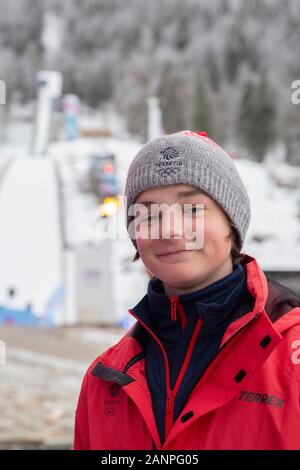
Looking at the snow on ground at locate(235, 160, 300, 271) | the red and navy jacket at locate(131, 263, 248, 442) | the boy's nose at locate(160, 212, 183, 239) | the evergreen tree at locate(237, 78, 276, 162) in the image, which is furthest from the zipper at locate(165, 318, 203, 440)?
the evergreen tree at locate(237, 78, 276, 162)

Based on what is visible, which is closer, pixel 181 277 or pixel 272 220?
pixel 181 277

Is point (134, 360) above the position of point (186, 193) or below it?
Result: below

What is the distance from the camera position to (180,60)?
96.5 ft

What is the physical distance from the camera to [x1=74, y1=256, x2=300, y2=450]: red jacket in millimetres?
748

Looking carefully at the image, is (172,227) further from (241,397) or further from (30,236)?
(30,236)

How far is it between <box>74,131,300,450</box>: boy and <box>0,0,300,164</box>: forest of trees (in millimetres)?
19038

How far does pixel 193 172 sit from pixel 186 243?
132 millimetres

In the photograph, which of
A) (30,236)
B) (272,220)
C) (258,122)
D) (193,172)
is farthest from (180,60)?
(193,172)

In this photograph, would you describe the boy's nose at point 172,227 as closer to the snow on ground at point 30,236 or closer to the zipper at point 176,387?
the zipper at point 176,387

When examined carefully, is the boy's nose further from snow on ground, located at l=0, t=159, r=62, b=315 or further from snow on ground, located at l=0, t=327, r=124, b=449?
snow on ground, located at l=0, t=159, r=62, b=315

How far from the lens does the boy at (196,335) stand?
76cm

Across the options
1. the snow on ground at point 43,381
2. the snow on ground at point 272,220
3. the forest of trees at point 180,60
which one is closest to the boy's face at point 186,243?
the snow on ground at point 43,381

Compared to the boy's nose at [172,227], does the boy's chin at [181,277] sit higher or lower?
lower
